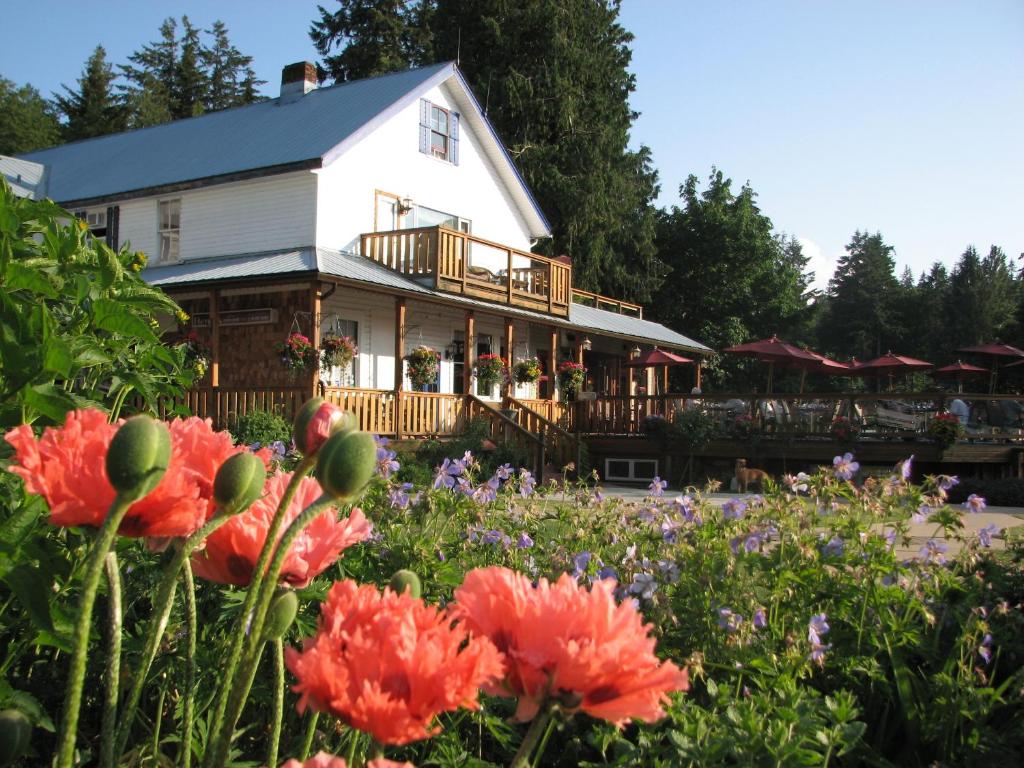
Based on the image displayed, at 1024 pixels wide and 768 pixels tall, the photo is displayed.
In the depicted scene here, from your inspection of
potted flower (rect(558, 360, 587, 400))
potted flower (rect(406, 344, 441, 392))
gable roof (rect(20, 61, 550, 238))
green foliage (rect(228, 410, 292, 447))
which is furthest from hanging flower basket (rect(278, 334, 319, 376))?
potted flower (rect(558, 360, 587, 400))

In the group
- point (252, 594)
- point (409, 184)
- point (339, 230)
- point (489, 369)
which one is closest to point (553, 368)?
point (489, 369)

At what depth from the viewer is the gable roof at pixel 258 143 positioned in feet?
A: 64.5

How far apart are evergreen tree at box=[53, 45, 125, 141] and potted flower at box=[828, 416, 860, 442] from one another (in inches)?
1764

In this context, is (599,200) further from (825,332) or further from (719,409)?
(825,332)

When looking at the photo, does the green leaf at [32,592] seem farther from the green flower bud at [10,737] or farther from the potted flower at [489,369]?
the potted flower at [489,369]

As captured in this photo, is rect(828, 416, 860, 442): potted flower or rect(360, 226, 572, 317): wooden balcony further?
rect(360, 226, 572, 317): wooden balcony

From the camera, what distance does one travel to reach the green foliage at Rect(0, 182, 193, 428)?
72.8 inches

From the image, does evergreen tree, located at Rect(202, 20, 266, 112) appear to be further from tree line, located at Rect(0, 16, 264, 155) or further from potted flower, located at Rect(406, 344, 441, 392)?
potted flower, located at Rect(406, 344, 441, 392)

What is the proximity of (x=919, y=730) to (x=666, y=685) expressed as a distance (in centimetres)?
251

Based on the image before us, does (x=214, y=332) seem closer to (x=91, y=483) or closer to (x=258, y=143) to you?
(x=258, y=143)

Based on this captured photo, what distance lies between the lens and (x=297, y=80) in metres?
23.7

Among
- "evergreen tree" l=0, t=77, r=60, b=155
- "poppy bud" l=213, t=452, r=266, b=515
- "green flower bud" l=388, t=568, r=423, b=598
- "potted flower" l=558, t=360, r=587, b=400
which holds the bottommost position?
"green flower bud" l=388, t=568, r=423, b=598

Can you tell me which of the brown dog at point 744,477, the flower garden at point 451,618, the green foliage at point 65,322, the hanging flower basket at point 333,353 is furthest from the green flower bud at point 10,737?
the hanging flower basket at point 333,353

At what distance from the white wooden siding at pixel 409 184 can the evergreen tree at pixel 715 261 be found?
24080mm
